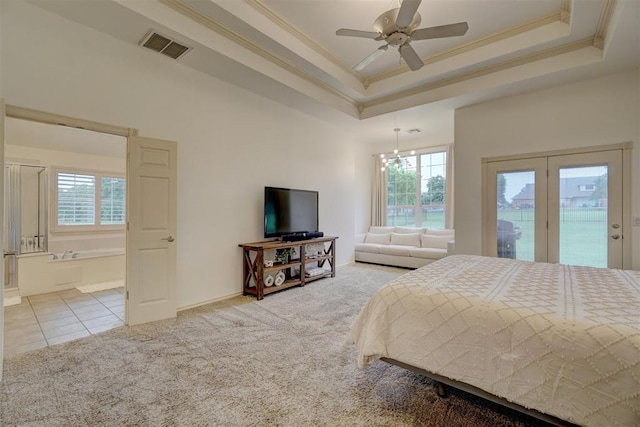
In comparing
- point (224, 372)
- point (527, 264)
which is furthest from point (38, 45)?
point (527, 264)

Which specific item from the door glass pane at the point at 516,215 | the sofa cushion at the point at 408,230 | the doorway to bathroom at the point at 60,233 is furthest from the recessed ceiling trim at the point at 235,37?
the sofa cushion at the point at 408,230

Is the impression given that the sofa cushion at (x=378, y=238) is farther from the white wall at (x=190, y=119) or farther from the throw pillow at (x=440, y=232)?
the white wall at (x=190, y=119)

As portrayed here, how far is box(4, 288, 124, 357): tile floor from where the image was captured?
277 cm

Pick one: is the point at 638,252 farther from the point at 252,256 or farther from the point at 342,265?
the point at 252,256

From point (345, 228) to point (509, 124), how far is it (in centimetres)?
363

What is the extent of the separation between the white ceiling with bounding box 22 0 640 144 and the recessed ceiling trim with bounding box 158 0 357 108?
0.04 ft

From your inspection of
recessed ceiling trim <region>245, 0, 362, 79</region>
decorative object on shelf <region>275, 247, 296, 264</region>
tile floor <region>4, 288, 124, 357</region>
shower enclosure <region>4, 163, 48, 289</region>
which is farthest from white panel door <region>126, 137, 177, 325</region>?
shower enclosure <region>4, 163, 48, 289</region>

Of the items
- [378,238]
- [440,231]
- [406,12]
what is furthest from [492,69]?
[378,238]

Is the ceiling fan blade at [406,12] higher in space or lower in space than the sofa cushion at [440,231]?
higher

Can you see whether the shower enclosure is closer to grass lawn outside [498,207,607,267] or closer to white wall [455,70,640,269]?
white wall [455,70,640,269]

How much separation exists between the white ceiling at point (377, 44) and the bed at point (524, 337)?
109 inches

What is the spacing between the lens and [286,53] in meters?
3.65

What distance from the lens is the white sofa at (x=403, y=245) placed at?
5.94m

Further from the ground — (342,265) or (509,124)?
(509,124)
